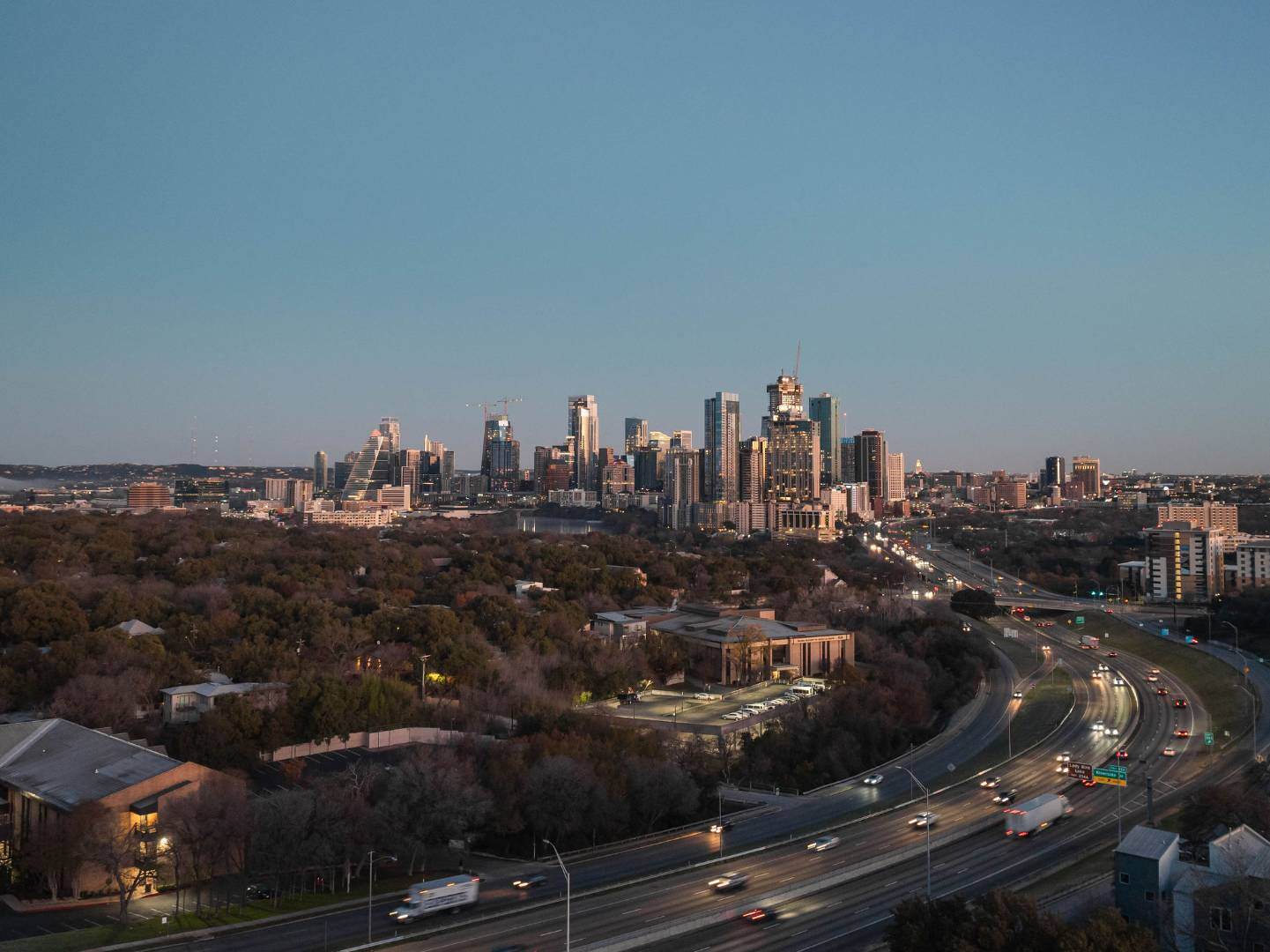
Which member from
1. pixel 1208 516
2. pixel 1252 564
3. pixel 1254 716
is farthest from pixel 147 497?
pixel 1254 716

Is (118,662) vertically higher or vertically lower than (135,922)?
higher

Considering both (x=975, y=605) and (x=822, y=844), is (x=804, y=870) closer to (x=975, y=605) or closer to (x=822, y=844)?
(x=822, y=844)

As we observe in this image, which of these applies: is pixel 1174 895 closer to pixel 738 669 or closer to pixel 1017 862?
pixel 1017 862

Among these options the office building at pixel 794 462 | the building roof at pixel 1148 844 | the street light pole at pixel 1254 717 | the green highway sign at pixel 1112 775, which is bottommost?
the street light pole at pixel 1254 717

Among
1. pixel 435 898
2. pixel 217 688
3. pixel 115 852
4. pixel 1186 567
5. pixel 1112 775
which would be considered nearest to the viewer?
pixel 435 898

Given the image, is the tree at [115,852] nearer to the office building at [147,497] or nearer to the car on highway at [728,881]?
the car on highway at [728,881]

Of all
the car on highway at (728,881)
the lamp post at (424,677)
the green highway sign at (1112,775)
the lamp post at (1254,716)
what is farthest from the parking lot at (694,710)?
the lamp post at (1254,716)

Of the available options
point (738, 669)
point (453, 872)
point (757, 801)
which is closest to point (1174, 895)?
point (757, 801)
